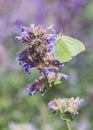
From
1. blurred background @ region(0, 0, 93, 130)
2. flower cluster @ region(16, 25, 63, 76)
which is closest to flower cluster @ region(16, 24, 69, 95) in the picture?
flower cluster @ region(16, 25, 63, 76)

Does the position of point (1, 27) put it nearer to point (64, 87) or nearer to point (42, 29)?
point (64, 87)

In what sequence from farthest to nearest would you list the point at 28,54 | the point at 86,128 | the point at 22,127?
1. the point at 86,128
2. the point at 22,127
3. the point at 28,54

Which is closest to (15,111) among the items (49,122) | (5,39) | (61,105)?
(49,122)

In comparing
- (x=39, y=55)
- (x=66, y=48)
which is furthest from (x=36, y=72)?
(x=39, y=55)

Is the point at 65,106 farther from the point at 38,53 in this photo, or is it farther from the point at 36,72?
the point at 36,72

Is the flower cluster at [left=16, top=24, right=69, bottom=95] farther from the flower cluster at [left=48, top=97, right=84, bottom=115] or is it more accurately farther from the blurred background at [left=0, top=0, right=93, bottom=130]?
the blurred background at [left=0, top=0, right=93, bottom=130]
